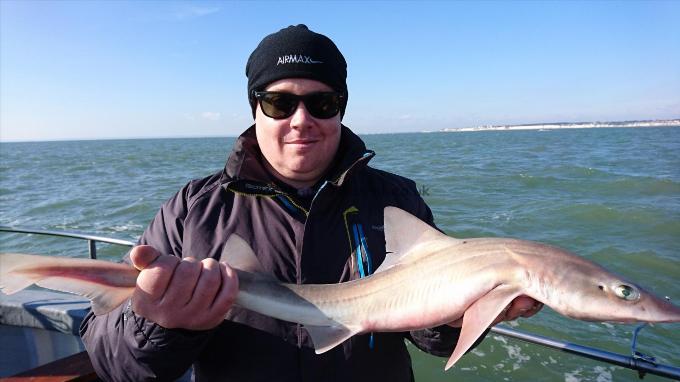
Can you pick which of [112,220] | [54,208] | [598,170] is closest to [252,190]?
[112,220]

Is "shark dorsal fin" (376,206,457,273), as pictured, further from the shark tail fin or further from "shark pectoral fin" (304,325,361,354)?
the shark tail fin

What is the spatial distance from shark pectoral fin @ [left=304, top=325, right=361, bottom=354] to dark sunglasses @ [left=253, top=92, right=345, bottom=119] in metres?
1.34

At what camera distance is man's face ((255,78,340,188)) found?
113 inches

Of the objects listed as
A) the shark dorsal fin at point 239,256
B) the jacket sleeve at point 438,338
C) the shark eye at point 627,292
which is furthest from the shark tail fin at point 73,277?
the shark eye at point 627,292

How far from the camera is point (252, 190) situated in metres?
2.86

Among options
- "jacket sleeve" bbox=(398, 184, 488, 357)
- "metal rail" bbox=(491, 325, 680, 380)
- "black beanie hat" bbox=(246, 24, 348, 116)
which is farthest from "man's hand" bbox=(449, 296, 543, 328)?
"black beanie hat" bbox=(246, 24, 348, 116)

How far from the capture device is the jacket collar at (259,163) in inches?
113

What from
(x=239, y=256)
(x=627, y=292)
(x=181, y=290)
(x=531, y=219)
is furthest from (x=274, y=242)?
(x=531, y=219)

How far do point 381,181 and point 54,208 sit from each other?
19.8 m

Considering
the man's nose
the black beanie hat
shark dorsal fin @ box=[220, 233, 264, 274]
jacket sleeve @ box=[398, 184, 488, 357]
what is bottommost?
jacket sleeve @ box=[398, 184, 488, 357]

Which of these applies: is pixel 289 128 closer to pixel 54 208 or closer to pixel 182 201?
pixel 182 201

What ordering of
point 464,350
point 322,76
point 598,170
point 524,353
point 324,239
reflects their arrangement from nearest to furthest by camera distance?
point 464,350 → point 324,239 → point 322,76 → point 524,353 → point 598,170

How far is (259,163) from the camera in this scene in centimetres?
307

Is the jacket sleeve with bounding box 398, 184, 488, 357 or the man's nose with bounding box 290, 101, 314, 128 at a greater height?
the man's nose with bounding box 290, 101, 314, 128
